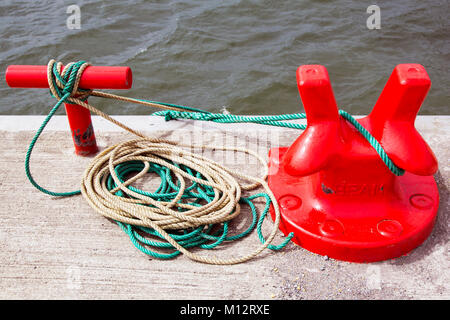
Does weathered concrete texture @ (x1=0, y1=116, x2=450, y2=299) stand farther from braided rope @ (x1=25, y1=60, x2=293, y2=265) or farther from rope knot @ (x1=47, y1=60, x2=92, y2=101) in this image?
rope knot @ (x1=47, y1=60, x2=92, y2=101)

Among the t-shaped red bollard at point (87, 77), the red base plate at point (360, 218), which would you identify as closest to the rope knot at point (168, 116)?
the t-shaped red bollard at point (87, 77)

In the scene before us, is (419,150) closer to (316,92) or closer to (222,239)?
(316,92)

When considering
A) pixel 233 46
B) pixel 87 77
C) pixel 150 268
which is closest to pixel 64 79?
pixel 87 77

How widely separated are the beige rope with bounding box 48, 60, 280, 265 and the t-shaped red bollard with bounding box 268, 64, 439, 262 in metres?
0.23

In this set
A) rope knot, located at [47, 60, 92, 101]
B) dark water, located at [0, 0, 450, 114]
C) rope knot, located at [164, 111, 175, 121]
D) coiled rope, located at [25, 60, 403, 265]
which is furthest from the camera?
dark water, located at [0, 0, 450, 114]

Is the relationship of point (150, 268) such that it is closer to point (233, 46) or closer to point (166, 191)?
point (166, 191)

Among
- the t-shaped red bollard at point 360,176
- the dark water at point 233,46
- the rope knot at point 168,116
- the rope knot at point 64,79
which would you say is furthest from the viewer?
the dark water at point 233,46

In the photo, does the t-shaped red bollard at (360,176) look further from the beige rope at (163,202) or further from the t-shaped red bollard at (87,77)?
the t-shaped red bollard at (87,77)

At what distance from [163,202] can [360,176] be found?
92cm

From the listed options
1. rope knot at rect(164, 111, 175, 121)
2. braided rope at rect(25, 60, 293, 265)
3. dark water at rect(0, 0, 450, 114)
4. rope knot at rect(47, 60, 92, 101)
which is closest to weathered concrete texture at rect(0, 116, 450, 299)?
braided rope at rect(25, 60, 293, 265)

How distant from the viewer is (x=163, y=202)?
2156 mm

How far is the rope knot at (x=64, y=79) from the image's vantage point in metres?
2.25

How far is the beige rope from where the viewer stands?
2.03m

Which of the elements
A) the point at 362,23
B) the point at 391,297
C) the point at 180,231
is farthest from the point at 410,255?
the point at 362,23
